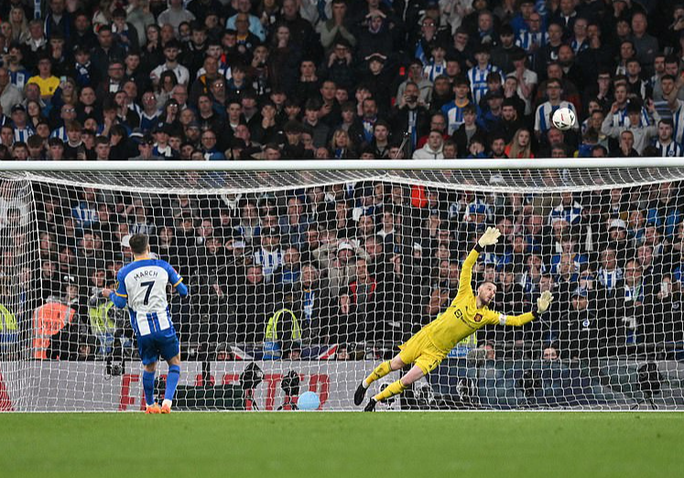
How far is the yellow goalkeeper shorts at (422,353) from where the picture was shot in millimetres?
10914

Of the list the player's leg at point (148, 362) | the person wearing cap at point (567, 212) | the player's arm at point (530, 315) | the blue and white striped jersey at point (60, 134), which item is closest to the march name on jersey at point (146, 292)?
the player's leg at point (148, 362)

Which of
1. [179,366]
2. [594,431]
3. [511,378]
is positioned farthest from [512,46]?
[594,431]

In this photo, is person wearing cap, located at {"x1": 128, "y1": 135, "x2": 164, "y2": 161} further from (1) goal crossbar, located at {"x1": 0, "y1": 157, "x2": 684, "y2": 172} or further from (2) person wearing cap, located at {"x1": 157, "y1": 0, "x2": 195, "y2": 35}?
(1) goal crossbar, located at {"x1": 0, "y1": 157, "x2": 684, "y2": 172}

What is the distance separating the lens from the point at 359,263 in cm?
1184

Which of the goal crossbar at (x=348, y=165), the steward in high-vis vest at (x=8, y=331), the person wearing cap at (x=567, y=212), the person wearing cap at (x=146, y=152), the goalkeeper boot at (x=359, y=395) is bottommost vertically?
the goalkeeper boot at (x=359, y=395)

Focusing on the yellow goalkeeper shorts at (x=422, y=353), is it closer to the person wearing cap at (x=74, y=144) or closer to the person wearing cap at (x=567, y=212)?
the person wearing cap at (x=567, y=212)

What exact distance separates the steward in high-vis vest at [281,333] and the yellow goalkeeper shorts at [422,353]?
3.80 ft

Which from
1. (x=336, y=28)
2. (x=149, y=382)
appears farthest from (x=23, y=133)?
(x=149, y=382)

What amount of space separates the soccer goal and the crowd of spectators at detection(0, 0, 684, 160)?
3.97ft

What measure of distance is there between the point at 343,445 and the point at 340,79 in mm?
7885

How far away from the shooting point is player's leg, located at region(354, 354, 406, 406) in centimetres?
1095

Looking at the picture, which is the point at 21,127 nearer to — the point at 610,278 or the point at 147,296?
the point at 147,296

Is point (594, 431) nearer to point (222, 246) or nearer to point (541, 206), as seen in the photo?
point (541, 206)

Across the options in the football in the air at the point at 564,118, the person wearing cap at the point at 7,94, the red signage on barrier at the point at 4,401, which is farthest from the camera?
the person wearing cap at the point at 7,94
